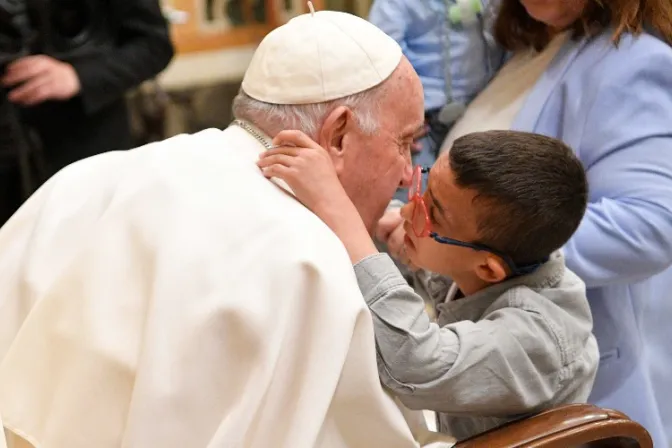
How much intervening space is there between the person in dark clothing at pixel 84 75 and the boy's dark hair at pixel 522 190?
1.27m

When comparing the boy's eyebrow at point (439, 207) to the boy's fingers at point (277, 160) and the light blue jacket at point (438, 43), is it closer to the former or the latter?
the boy's fingers at point (277, 160)

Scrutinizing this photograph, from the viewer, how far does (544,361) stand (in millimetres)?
1319

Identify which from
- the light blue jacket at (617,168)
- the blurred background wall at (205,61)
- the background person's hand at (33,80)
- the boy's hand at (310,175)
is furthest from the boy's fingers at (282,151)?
the blurred background wall at (205,61)

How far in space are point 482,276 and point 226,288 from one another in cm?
46

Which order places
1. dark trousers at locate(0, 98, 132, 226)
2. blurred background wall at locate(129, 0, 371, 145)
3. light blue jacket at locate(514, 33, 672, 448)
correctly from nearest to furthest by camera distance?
1. light blue jacket at locate(514, 33, 672, 448)
2. dark trousers at locate(0, 98, 132, 226)
3. blurred background wall at locate(129, 0, 371, 145)

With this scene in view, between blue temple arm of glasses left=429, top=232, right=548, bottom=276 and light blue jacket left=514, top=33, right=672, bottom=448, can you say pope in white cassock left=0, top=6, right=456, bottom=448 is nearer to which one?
blue temple arm of glasses left=429, top=232, right=548, bottom=276

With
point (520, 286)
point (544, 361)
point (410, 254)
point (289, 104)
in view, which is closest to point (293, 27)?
point (289, 104)

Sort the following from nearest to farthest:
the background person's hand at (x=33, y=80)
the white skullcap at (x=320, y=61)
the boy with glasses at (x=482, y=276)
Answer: the boy with glasses at (x=482, y=276), the white skullcap at (x=320, y=61), the background person's hand at (x=33, y=80)

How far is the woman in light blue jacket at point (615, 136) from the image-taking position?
5.50ft

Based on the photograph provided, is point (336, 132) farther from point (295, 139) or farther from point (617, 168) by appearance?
point (617, 168)

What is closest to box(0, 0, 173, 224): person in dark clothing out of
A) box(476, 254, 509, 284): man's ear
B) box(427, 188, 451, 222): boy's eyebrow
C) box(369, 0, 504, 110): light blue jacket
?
box(369, 0, 504, 110): light blue jacket

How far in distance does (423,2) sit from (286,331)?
116cm

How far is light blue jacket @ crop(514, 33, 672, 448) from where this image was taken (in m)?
1.67

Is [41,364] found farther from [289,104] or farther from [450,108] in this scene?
[450,108]
